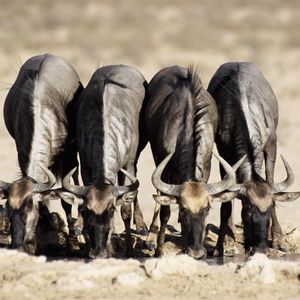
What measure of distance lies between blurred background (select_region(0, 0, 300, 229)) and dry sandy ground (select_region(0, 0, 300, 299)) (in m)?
0.05

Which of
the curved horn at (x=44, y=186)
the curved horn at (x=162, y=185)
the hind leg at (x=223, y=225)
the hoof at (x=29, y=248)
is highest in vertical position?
the curved horn at (x=162, y=185)

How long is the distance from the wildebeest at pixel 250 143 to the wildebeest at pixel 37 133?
8.33 ft

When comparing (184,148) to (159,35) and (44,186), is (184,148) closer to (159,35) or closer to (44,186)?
(44,186)

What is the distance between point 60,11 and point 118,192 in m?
33.6

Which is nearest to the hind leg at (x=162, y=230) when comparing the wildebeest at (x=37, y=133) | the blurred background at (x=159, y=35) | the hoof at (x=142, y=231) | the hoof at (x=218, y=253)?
the hoof at (x=218, y=253)

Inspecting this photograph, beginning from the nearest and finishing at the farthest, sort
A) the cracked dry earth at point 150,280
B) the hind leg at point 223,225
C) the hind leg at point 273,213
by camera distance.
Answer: the cracked dry earth at point 150,280
the hind leg at point 223,225
the hind leg at point 273,213

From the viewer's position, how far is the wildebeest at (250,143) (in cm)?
1258

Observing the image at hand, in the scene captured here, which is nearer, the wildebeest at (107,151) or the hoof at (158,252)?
the wildebeest at (107,151)

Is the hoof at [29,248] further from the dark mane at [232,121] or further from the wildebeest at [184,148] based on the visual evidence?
the dark mane at [232,121]

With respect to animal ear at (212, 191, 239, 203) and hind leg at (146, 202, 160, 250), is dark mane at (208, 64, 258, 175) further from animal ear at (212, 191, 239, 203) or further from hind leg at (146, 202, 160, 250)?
hind leg at (146, 202, 160, 250)

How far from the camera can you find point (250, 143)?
13.6 metres

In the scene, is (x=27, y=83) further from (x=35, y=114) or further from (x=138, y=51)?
(x=138, y=51)

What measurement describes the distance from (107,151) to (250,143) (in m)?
2.27

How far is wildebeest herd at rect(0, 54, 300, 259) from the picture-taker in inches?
481
